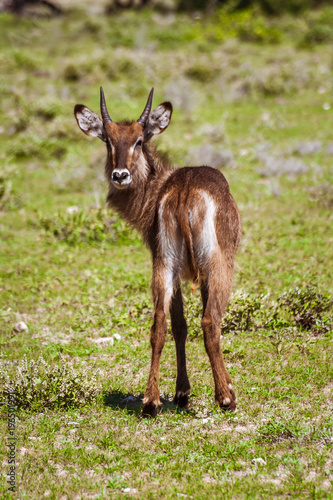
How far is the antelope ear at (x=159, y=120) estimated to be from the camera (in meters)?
5.63

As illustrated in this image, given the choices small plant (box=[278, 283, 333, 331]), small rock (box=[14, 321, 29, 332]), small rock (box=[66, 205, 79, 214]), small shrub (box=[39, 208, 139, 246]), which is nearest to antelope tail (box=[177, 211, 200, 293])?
small plant (box=[278, 283, 333, 331])

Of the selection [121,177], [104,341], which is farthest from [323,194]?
[121,177]

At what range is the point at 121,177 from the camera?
16.3 feet

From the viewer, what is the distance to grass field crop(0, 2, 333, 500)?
4164 mm

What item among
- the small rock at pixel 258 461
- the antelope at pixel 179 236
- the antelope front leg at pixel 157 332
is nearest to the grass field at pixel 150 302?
the small rock at pixel 258 461

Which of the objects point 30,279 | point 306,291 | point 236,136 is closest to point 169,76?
point 236,136

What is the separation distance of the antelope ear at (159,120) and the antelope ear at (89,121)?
45 cm

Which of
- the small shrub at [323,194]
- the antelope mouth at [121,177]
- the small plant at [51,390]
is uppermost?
the antelope mouth at [121,177]

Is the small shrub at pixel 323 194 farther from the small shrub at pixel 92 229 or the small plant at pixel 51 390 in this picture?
the small plant at pixel 51 390

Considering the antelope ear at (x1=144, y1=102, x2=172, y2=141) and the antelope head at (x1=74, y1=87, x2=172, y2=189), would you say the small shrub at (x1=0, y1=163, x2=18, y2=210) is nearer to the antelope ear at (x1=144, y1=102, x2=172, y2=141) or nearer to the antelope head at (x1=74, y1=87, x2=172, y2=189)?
the antelope head at (x1=74, y1=87, x2=172, y2=189)

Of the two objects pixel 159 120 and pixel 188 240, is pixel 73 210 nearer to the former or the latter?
pixel 159 120

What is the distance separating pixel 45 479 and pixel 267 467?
153 cm

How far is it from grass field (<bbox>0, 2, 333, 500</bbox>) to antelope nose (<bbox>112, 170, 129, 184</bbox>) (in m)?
1.77

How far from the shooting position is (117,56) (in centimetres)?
2167
